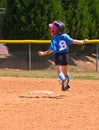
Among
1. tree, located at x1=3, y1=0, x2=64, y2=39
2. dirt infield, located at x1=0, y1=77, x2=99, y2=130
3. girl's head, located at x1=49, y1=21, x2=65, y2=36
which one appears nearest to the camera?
dirt infield, located at x1=0, y1=77, x2=99, y2=130

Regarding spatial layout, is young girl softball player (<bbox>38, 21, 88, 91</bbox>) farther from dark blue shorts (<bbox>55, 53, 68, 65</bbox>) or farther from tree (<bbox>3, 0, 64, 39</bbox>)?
tree (<bbox>3, 0, 64, 39</bbox>)

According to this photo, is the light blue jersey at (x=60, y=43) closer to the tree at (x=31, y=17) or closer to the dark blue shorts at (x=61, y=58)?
the dark blue shorts at (x=61, y=58)

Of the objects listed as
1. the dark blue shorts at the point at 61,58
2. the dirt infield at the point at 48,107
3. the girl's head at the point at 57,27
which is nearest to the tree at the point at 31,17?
the dirt infield at the point at 48,107

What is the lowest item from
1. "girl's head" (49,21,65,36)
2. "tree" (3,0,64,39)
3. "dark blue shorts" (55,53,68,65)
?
"tree" (3,0,64,39)

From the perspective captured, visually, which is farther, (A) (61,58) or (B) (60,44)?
(A) (61,58)

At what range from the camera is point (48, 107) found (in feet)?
30.9

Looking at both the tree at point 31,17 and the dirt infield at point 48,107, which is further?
the tree at point 31,17

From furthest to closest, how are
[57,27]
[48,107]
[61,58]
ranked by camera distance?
[61,58]
[57,27]
[48,107]

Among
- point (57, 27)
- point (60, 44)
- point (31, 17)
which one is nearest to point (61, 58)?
point (60, 44)

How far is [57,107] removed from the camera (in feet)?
31.0

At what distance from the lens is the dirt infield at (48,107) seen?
782cm

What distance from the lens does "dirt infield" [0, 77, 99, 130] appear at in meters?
7.82

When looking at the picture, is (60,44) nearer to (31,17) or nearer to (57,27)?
(57,27)

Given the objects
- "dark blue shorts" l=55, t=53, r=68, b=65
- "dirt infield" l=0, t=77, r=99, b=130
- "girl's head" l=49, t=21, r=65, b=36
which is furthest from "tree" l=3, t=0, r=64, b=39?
"girl's head" l=49, t=21, r=65, b=36
